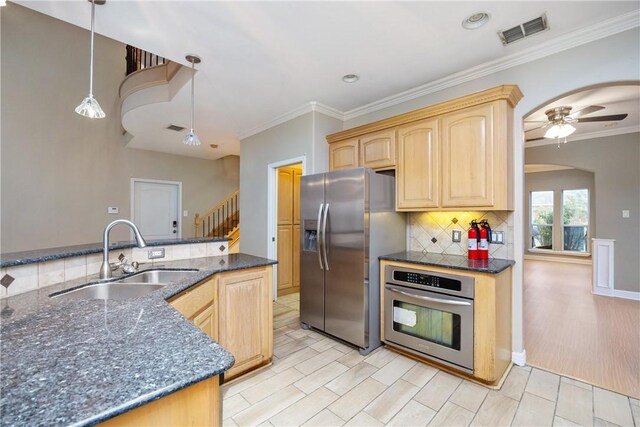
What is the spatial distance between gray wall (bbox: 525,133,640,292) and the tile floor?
3668 millimetres

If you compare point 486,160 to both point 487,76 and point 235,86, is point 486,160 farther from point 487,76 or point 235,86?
point 235,86

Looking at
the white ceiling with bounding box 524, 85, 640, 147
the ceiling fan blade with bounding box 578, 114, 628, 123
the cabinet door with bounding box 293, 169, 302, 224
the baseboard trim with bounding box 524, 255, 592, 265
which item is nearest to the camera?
the white ceiling with bounding box 524, 85, 640, 147

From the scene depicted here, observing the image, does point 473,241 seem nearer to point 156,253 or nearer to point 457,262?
point 457,262

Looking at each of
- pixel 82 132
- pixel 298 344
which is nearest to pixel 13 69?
pixel 82 132

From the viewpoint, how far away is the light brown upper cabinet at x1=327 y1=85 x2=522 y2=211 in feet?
7.57

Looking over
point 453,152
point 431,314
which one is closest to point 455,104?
point 453,152

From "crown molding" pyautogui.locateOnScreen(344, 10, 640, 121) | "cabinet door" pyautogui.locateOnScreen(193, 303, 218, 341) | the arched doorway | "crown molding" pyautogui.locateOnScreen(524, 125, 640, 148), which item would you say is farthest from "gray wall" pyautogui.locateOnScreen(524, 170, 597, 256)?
"cabinet door" pyautogui.locateOnScreen(193, 303, 218, 341)

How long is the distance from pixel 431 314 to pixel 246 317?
1.53 metres

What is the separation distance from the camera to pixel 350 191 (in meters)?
2.71

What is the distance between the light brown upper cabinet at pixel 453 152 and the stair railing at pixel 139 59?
349cm

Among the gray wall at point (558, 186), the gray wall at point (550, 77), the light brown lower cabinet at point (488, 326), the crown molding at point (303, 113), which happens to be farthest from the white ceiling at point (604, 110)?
the gray wall at point (558, 186)

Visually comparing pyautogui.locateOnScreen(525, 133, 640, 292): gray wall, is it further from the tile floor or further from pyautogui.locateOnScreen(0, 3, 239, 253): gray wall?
pyautogui.locateOnScreen(0, 3, 239, 253): gray wall

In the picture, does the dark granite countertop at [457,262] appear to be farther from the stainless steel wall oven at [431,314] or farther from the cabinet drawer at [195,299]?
the cabinet drawer at [195,299]

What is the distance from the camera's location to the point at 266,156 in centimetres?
423
